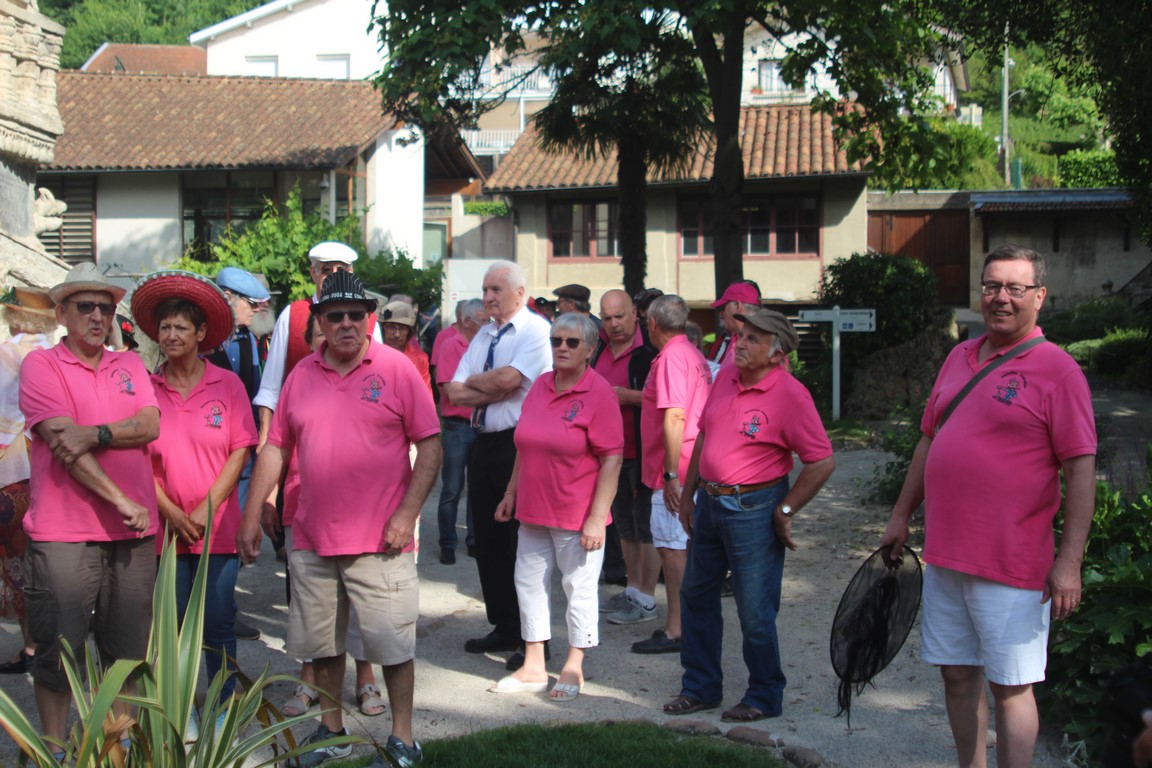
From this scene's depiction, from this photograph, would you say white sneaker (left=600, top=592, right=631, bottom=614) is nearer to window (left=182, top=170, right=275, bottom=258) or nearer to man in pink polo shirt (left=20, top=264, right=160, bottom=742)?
man in pink polo shirt (left=20, top=264, right=160, bottom=742)

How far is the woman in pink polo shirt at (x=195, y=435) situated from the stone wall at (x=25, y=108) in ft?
19.6

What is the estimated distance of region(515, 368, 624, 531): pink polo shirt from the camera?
5.84 metres

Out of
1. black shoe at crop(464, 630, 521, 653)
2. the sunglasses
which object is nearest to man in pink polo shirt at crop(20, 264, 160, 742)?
the sunglasses

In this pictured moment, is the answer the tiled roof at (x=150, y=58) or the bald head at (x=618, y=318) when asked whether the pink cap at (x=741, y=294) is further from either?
the tiled roof at (x=150, y=58)

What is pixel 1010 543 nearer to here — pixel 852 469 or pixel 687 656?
pixel 687 656

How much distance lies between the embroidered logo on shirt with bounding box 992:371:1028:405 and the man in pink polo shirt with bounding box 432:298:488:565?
17.5 feet

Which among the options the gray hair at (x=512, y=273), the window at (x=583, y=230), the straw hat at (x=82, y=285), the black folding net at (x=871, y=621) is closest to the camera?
the straw hat at (x=82, y=285)

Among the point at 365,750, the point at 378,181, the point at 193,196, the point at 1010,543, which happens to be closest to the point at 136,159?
the point at 193,196

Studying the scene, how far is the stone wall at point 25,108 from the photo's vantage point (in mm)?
10844

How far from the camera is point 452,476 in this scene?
30.4 ft

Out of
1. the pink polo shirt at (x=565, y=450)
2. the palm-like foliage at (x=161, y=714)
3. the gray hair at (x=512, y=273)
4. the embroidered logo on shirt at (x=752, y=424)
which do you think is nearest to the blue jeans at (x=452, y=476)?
the gray hair at (x=512, y=273)

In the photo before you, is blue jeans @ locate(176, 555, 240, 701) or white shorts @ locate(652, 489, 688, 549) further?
white shorts @ locate(652, 489, 688, 549)

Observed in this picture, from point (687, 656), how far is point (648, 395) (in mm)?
1675

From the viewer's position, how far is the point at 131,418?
184 inches
